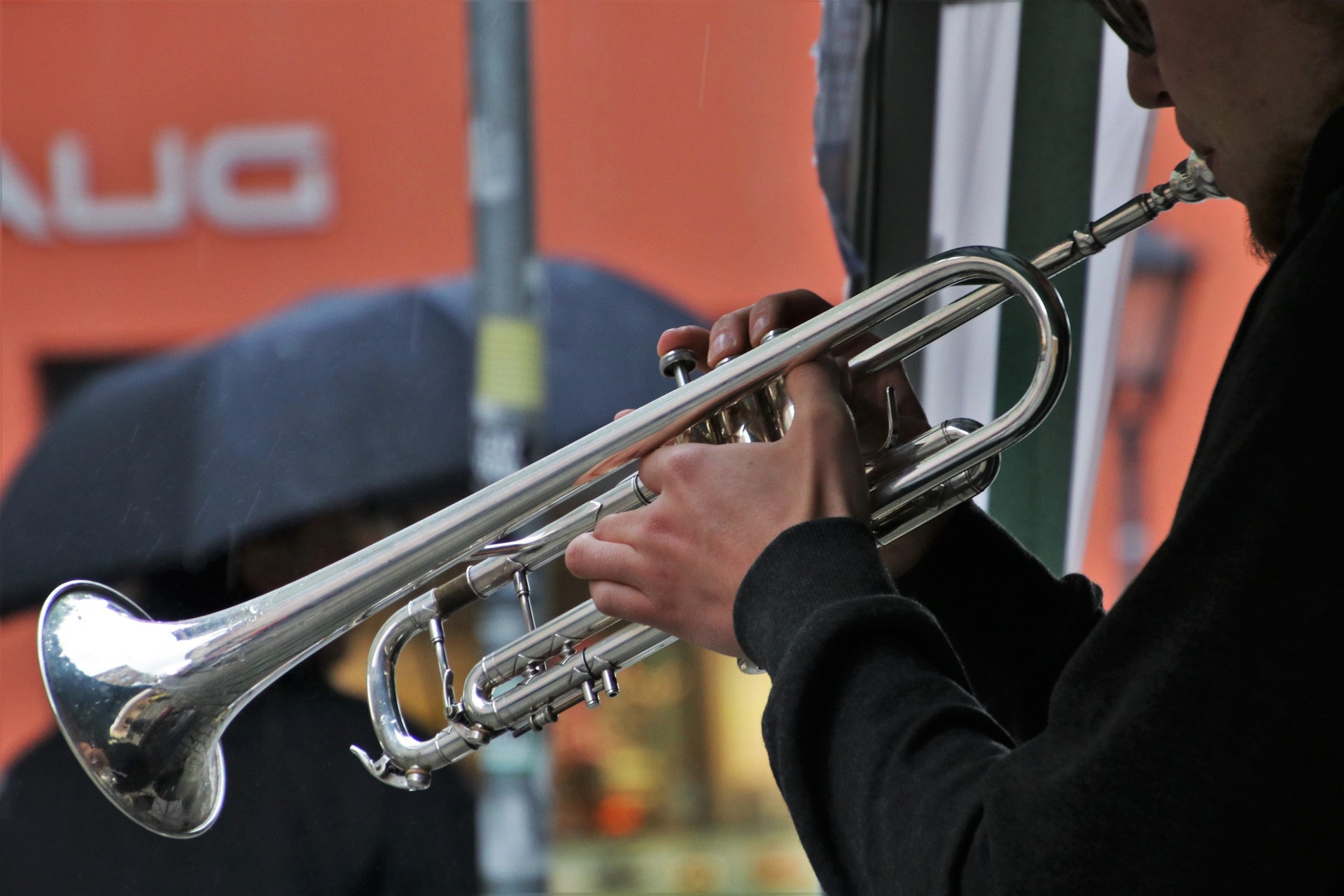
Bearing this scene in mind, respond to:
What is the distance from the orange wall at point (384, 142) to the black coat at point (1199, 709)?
1262 mm

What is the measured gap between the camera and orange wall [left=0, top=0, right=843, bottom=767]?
195 centimetres

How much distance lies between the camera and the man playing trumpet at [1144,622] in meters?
0.46

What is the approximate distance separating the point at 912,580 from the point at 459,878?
86 centimetres

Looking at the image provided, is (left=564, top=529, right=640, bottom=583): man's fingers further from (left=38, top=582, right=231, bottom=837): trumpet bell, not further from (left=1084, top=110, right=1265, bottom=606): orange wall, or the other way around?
(left=1084, top=110, right=1265, bottom=606): orange wall

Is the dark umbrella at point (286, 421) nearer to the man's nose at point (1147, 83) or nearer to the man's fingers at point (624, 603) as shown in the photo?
the man's fingers at point (624, 603)

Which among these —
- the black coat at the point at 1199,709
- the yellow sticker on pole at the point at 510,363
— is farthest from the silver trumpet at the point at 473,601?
the yellow sticker on pole at the point at 510,363

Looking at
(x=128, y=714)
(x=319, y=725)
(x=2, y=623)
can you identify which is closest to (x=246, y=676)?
(x=128, y=714)

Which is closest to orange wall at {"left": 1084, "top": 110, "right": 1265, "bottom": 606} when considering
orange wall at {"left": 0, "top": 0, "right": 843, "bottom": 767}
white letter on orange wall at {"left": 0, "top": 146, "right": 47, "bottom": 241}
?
orange wall at {"left": 0, "top": 0, "right": 843, "bottom": 767}

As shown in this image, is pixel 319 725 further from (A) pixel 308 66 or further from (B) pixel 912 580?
(A) pixel 308 66

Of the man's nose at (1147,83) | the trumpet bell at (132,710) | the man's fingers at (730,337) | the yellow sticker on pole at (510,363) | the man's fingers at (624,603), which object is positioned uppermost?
the man's nose at (1147,83)

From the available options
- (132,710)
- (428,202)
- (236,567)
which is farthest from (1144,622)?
(428,202)

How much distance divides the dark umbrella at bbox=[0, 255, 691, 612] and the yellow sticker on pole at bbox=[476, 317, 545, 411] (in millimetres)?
29

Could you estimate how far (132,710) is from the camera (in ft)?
3.06

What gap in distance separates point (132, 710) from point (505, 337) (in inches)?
50.0
